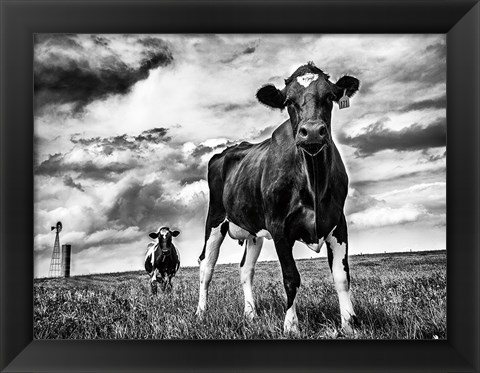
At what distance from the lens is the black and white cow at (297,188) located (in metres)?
5.71

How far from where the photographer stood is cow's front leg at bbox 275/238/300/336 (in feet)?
18.9

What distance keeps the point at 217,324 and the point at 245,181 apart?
52.1 inches

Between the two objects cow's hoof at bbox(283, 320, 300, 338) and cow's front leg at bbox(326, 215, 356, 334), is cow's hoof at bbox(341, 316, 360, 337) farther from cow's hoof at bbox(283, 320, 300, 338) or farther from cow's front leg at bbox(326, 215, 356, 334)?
cow's hoof at bbox(283, 320, 300, 338)

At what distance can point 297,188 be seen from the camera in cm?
584

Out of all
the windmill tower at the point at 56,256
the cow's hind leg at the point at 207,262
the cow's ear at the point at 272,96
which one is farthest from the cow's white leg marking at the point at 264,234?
the windmill tower at the point at 56,256

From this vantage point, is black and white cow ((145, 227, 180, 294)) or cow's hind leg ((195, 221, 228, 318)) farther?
cow's hind leg ((195, 221, 228, 318))

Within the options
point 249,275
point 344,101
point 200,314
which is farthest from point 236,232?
point 344,101

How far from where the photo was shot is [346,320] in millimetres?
5801

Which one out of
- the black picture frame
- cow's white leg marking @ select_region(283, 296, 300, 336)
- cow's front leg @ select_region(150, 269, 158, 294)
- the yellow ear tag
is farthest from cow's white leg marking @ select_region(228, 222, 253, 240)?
the yellow ear tag

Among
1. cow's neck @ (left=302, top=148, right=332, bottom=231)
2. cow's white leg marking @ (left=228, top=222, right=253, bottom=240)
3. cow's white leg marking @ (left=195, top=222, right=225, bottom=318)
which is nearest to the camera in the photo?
cow's neck @ (left=302, top=148, right=332, bottom=231)

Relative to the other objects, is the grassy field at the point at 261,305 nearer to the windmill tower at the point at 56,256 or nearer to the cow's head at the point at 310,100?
the windmill tower at the point at 56,256

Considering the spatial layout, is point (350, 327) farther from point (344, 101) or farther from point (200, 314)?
point (344, 101)
